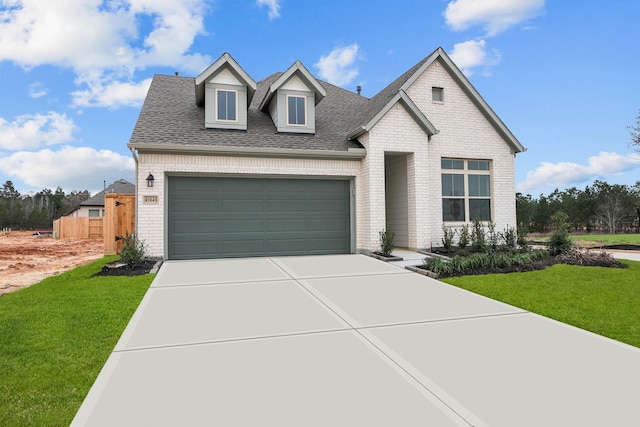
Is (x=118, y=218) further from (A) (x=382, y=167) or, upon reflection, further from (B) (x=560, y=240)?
(B) (x=560, y=240)

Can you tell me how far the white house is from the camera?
10.2 metres

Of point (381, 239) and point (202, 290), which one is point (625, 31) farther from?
point (202, 290)

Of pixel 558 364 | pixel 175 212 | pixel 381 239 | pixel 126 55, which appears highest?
pixel 126 55

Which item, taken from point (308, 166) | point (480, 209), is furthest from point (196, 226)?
point (480, 209)

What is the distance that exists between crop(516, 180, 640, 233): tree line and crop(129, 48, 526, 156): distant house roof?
111 feet

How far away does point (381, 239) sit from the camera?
10547 millimetres

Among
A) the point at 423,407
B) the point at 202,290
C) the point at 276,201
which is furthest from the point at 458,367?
the point at 276,201

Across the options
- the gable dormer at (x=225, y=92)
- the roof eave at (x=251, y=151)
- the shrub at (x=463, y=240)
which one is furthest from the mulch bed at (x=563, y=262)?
the gable dormer at (x=225, y=92)

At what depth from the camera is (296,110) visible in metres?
11.9

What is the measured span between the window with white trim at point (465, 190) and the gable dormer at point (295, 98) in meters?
4.75

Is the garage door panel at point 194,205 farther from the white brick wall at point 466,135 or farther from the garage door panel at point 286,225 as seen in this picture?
the white brick wall at point 466,135

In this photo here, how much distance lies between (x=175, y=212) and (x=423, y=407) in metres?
9.17

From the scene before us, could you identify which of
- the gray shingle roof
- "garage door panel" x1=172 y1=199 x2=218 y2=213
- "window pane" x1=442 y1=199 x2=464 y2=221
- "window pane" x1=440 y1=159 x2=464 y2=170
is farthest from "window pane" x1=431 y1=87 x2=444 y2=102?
"garage door panel" x1=172 y1=199 x2=218 y2=213

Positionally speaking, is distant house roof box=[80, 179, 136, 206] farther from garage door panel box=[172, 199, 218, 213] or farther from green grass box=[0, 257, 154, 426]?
green grass box=[0, 257, 154, 426]
